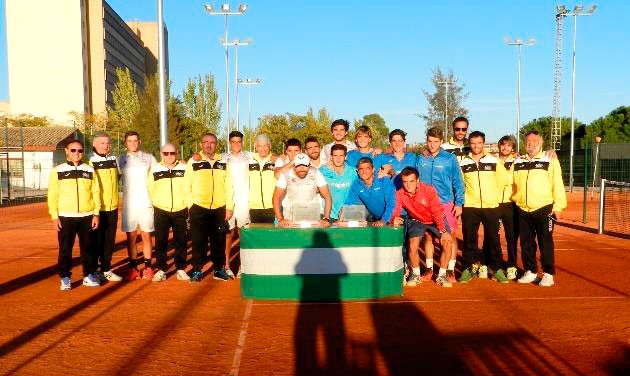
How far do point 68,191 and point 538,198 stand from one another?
6.21 meters

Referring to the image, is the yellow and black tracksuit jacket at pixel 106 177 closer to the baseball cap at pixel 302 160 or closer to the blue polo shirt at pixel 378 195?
the baseball cap at pixel 302 160

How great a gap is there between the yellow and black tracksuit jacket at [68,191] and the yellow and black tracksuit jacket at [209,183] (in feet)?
4.41

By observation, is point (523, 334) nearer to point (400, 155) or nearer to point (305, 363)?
point (305, 363)

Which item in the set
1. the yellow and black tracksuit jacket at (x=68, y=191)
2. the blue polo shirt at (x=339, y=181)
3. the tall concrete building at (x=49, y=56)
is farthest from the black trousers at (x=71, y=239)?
the tall concrete building at (x=49, y=56)

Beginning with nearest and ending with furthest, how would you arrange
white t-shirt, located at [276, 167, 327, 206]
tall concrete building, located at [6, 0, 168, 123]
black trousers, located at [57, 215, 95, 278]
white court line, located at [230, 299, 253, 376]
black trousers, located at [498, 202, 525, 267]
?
white court line, located at [230, 299, 253, 376] < white t-shirt, located at [276, 167, 327, 206] < black trousers, located at [57, 215, 95, 278] < black trousers, located at [498, 202, 525, 267] < tall concrete building, located at [6, 0, 168, 123]

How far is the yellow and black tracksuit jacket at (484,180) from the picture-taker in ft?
27.3

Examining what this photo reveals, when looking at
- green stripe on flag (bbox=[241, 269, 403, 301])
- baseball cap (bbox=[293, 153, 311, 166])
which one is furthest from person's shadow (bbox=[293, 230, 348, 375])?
baseball cap (bbox=[293, 153, 311, 166])

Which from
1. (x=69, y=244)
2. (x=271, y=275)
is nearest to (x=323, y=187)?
(x=271, y=275)

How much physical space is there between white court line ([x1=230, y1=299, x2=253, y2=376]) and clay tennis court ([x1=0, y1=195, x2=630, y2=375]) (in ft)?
0.05

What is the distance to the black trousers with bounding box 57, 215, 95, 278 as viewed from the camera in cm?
809

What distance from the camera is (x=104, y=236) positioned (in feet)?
28.4

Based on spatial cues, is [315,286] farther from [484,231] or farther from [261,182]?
[484,231]

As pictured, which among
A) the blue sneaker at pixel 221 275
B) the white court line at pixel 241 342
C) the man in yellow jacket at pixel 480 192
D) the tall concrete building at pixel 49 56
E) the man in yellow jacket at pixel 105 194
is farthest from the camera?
the tall concrete building at pixel 49 56

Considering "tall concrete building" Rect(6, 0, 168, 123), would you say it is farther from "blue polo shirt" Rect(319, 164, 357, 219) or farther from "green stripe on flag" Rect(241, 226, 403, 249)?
"green stripe on flag" Rect(241, 226, 403, 249)
